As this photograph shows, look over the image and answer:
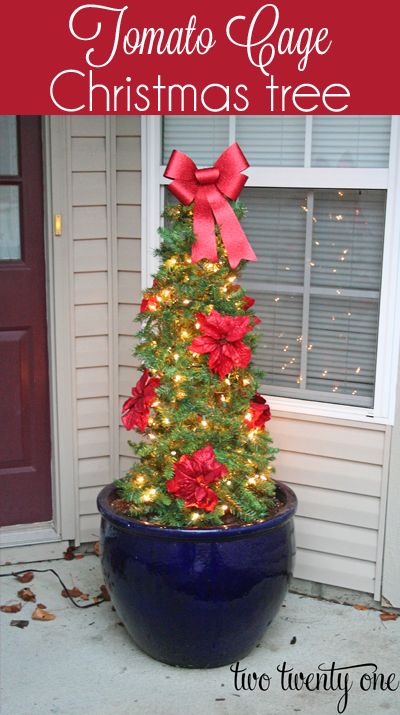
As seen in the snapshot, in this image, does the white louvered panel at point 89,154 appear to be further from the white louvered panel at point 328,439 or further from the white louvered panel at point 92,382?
the white louvered panel at point 328,439

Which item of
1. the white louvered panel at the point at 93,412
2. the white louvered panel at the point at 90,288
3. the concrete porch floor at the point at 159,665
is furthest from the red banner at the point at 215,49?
the concrete porch floor at the point at 159,665

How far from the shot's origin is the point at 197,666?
10.2 ft

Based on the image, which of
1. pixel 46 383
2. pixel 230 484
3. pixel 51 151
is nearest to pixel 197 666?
pixel 230 484

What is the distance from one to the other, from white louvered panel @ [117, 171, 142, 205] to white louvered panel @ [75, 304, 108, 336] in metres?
0.45

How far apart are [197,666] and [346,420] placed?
3.46ft

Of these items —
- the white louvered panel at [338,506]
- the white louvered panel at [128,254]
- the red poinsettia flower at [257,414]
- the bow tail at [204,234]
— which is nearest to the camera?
the bow tail at [204,234]

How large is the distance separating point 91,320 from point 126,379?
0.96ft

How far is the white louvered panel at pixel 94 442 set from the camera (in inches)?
156

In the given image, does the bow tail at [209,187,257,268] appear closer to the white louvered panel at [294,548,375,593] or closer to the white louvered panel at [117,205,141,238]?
the white louvered panel at [117,205,141,238]

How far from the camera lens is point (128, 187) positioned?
3.80 m

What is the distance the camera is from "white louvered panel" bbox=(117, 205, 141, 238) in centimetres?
380

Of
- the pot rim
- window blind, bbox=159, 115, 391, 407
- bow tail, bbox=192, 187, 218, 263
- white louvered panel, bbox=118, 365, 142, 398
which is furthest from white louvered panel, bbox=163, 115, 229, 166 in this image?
the pot rim

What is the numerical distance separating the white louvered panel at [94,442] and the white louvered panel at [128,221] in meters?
0.84

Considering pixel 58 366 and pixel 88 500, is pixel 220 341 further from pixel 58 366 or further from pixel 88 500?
pixel 88 500
